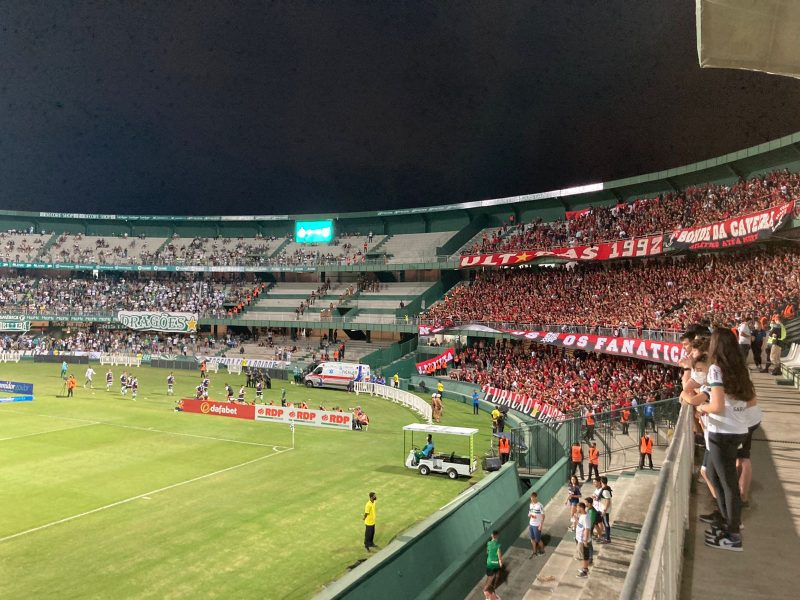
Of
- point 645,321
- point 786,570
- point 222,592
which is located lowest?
point 222,592

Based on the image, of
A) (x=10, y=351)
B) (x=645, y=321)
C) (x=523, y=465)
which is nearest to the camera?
(x=523, y=465)

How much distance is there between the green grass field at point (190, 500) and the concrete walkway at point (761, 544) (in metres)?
10.1

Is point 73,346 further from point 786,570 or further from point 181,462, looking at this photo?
point 786,570

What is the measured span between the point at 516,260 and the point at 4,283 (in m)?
65.1

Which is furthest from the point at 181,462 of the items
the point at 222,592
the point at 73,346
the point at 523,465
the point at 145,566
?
the point at 73,346

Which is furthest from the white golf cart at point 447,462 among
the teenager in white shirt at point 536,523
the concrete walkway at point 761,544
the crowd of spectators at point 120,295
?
the crowd of spectators at point 120,295

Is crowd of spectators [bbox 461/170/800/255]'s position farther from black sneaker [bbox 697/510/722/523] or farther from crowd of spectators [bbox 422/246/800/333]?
black sneaker [bbox 697/510/722/523]

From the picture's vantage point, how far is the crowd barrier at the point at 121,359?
63.8 meters

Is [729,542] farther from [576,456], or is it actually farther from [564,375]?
[564,375]

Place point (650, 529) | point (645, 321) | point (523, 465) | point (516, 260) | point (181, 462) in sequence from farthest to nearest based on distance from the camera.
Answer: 1. point (516, 260)
2. point (645, 321)
3. point (181, 462)
4. point (523, 465)
5. point (650, 529)

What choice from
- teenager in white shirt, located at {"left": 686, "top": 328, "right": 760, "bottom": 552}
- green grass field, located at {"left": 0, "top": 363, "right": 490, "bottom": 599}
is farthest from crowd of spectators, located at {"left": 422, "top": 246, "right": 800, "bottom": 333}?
teenager in white shirt, located at {"left": 686, "top": 328, "right": 760, "bottom": 552}

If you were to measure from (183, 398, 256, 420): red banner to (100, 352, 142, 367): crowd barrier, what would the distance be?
3020 centimetres

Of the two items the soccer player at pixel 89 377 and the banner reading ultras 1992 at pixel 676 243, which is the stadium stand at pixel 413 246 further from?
the soccer player at pixel 89 377

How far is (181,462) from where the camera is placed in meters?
25.5
